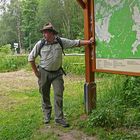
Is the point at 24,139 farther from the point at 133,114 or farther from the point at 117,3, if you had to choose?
the point at 117,3

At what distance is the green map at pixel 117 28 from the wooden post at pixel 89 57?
0.15 meters

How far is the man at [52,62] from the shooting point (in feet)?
21.4

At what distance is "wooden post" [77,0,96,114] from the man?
185mm

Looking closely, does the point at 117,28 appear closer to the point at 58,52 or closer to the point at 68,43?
the point at 68,43

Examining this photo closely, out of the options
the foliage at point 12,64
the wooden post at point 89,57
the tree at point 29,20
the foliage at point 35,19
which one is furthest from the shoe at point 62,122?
the tree at point 29,20

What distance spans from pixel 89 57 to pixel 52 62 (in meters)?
0.79

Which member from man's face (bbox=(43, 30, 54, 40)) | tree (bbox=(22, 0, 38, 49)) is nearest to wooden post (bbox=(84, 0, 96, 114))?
man's face (bbox=(43, 30, 54, 40))

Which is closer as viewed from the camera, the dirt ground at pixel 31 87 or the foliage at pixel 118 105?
the dirt ground at pixel 31 87

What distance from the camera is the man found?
6.54m

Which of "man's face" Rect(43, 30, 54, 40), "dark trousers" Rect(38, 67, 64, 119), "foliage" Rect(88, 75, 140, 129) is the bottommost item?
"foliage" Rect(88, 75, 140, 129)

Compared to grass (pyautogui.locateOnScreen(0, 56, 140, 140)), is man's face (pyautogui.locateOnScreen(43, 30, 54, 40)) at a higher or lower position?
higher

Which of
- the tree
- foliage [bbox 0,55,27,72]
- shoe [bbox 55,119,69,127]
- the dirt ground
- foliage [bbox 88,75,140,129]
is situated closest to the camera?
the dirt ground

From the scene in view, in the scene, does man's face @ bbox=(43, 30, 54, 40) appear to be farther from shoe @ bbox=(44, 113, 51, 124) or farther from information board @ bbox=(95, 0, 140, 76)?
shoe @ bbox=(44, 113, 51, 124)

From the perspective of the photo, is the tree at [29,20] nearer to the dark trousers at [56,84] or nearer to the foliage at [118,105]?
the foliage at [118,105]
